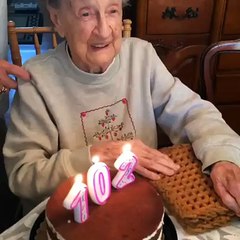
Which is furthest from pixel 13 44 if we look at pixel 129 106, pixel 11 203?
pixel 11 203

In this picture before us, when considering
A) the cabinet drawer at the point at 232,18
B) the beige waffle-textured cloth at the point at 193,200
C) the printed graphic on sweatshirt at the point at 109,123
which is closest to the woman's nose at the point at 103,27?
the printed graphic on sweatshirt at the point at 109,123

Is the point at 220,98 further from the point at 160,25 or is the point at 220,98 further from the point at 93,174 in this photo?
the point at 93,174

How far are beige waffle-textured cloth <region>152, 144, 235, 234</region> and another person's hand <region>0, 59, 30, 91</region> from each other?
1.66ft

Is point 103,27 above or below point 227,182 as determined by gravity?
above

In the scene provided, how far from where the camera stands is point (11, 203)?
2.00m

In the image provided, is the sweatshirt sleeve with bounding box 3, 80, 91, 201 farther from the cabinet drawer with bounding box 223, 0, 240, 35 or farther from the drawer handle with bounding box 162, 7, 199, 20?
the cabinet drawer with bounding box 223, 0, 240, 35

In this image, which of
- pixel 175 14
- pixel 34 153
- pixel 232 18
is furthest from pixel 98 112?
pixel 232 18

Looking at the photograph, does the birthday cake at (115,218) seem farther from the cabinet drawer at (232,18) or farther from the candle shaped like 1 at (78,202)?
the cabinet drawer at (232,18)

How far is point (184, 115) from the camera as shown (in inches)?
52.4

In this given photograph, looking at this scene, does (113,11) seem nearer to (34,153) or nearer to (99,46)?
(99,46)

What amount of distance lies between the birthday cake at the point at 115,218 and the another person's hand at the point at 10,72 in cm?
46

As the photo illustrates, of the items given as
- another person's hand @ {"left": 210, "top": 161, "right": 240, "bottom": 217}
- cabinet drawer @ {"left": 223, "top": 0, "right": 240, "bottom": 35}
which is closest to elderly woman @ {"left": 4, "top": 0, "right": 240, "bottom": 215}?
another person's hand @ {"left": 210, "top": 161, "right": 240, "bottom": 217}

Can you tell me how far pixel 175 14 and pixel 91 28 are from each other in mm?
1215

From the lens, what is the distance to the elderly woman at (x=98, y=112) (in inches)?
42.2
